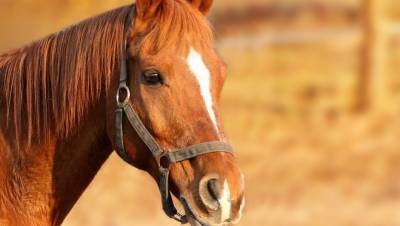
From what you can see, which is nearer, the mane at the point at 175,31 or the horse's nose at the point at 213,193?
the horse's nose at the point at 213,193

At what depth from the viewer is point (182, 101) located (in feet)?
13.2

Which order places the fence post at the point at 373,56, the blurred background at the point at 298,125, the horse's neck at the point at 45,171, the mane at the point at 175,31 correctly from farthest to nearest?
the fence post at the point at 373,56 → the blurred background at the point at 298,125 → the horse's neck at the point at 45,171 → the mane at the point at 175,31

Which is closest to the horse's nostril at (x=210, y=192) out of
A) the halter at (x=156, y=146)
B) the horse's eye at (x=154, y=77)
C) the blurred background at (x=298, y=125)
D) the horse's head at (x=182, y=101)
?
the horse's head at (x=182, y=101)

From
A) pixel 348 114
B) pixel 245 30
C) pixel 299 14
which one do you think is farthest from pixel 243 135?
pixel 299 14

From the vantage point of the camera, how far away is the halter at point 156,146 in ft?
13.1

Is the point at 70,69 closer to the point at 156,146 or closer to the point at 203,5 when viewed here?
the point at 156,146

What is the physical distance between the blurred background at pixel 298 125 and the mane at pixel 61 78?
6.97 ft

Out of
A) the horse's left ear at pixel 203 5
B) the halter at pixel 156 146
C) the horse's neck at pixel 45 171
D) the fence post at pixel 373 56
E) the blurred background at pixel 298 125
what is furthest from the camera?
the fence post at pixel 373 56

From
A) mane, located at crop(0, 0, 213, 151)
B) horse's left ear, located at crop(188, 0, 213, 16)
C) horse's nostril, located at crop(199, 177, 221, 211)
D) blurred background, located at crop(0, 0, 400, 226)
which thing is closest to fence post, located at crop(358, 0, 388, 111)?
blurred background, located at crop(0, 0, 400, 226)

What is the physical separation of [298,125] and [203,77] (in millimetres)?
9871

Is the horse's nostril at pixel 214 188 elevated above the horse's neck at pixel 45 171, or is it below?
above

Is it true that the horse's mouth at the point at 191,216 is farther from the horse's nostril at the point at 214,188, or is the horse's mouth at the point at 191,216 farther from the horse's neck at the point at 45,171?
the horse's neck at the point at 45,171

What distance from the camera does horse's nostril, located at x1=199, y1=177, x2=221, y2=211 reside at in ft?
12.7

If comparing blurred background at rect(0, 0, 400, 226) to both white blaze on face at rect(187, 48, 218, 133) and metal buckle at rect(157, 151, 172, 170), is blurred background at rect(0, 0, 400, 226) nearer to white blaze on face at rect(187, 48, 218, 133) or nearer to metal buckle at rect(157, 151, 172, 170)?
white blaze on face at rect(187, 48, 218, 133)
